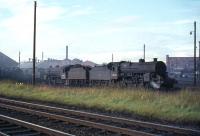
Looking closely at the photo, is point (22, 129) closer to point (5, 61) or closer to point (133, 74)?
point (133, 74)

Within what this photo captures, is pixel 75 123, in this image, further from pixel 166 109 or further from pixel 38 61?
pixel 38 61

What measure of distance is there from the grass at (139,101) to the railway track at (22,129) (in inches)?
215

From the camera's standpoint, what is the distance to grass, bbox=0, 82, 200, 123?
52.7 feet

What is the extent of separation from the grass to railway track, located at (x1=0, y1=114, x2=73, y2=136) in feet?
17.9

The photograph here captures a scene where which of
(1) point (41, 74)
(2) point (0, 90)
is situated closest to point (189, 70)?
(1) point (41, 74)

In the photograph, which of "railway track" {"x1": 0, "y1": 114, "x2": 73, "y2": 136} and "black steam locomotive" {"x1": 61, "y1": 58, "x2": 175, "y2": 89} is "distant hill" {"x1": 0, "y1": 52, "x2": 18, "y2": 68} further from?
"railway track" {"x1": 0, "y1": 114, "x2": 73, "y2": 136}

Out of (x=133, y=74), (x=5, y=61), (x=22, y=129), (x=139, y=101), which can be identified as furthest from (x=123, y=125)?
(x=5, y=61)

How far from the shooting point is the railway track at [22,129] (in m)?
11.4

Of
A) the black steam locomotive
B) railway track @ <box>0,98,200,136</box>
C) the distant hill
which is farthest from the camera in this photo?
the distant hill

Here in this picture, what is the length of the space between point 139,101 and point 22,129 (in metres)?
8.18

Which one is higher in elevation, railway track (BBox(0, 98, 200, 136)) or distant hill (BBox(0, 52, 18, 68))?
distant hill (BBox(0, 52, 18, 68))

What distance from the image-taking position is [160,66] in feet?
127

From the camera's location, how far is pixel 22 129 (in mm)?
12711

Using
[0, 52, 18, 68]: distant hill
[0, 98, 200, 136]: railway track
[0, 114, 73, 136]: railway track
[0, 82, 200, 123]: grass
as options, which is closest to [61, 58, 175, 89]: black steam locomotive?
[0, 82, 200, 123]: grass
